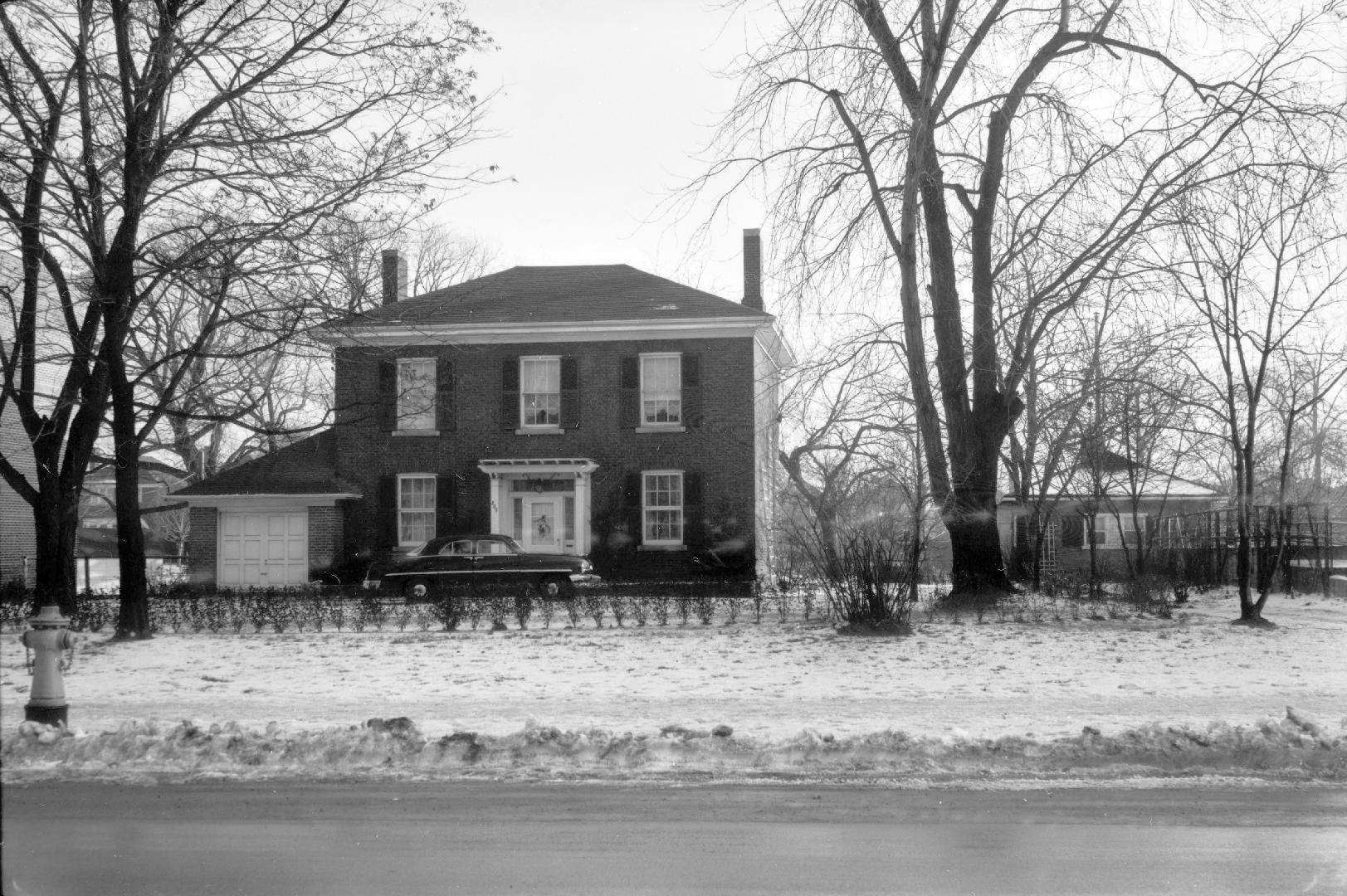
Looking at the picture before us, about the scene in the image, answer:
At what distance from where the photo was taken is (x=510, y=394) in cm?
3009

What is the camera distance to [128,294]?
14898 millimetres

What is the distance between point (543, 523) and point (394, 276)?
9.19 meters

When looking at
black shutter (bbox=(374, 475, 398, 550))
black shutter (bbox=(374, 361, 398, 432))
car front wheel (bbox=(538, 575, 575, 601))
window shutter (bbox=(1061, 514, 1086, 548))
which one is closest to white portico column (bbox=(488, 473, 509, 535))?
black shutter (bbox=(374, 475, 398, 550))

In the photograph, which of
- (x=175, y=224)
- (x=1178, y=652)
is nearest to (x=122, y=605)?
(x=175, y=224)

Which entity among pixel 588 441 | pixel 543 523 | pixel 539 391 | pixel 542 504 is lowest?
pixel 543 523

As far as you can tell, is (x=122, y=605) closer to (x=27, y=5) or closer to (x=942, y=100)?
(x=27, y=5)

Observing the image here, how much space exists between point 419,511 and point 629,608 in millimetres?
13989

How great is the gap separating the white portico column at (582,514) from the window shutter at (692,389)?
2.88 meters

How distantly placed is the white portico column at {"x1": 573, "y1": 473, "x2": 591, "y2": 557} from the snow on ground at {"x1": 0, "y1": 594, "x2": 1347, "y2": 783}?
13043mm

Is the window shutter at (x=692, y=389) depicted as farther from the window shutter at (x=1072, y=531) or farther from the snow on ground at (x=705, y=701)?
the window shutter at (x=1072, y=531)

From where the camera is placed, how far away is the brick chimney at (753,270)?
102 ft

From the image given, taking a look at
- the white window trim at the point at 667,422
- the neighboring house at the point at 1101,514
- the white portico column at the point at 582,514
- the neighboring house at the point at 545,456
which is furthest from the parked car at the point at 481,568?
the neighboring house at the point at 1101,514

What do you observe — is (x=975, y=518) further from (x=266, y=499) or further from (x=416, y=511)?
(x=266, y=499)

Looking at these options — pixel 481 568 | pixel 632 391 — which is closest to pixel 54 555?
pixel 481 568
